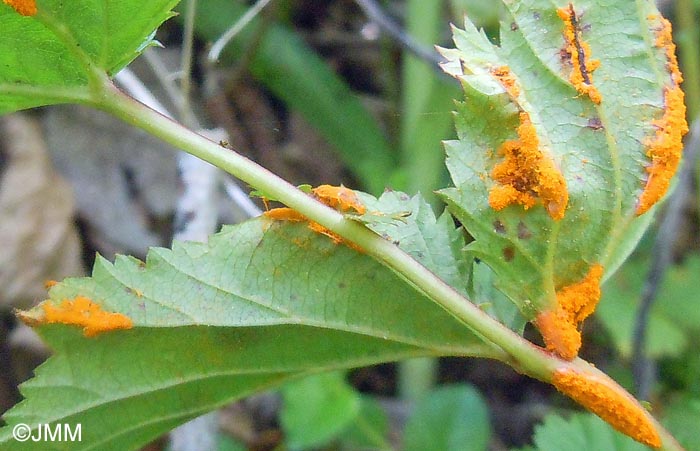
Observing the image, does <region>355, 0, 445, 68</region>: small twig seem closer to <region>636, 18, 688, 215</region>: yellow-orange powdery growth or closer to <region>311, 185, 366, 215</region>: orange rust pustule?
<region>636, 18, 688, 215</region>: yellow-orange powdery growth

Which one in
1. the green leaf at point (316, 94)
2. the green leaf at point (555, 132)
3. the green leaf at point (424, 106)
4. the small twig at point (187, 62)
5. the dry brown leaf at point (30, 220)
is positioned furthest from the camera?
the green leaf at point (316, 94)

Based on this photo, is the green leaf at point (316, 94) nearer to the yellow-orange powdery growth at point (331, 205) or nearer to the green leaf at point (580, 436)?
the green leaf at point (580, 436)

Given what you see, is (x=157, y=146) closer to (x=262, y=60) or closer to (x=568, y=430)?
(x=262, y=60)

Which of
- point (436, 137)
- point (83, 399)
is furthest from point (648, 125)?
point (436, 137)

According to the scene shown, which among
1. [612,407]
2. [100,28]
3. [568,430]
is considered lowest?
[568,430]

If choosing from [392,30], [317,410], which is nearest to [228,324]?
[317,410]

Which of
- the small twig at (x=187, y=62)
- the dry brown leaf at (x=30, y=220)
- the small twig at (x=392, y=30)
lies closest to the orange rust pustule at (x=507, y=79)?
the small twig at (x=187, y=62)

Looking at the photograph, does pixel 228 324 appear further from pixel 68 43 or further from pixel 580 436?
pixel 580 436
